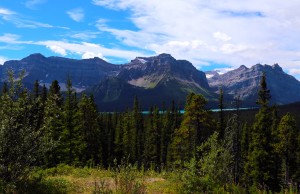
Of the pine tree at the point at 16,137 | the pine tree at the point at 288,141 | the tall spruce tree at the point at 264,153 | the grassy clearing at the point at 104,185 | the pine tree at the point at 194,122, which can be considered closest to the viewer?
the pine tree at the point at 16,137

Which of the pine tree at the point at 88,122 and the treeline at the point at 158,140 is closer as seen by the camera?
the treeline at the point at 158,140

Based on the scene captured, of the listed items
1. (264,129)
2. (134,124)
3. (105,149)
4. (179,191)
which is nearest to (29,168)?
(179,191)

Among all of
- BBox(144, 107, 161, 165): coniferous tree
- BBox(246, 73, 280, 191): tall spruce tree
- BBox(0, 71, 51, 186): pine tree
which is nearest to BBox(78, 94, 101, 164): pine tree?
BBox(246, 73, 280, 191): tall spruce tree

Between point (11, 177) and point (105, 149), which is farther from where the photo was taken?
point (105, 149)

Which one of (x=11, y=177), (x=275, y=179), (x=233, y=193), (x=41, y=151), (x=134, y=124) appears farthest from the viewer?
(x=134, y=124)

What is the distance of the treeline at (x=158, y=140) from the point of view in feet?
30.6

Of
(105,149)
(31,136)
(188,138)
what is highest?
(31,136)

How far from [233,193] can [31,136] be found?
6562mm

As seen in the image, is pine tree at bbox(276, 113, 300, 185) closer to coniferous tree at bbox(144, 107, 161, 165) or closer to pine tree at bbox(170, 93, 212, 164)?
pine tree at bbox(170, 93, 212, 164)

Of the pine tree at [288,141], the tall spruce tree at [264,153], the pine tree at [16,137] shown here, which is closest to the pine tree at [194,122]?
the tall spruce tree at [264,153]

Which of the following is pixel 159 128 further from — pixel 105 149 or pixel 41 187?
pixel 41 187

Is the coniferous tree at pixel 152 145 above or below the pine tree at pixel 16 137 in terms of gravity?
below

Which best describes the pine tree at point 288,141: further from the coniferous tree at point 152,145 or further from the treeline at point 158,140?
the coniferous tree at point 152,145

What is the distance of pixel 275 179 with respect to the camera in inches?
1783
